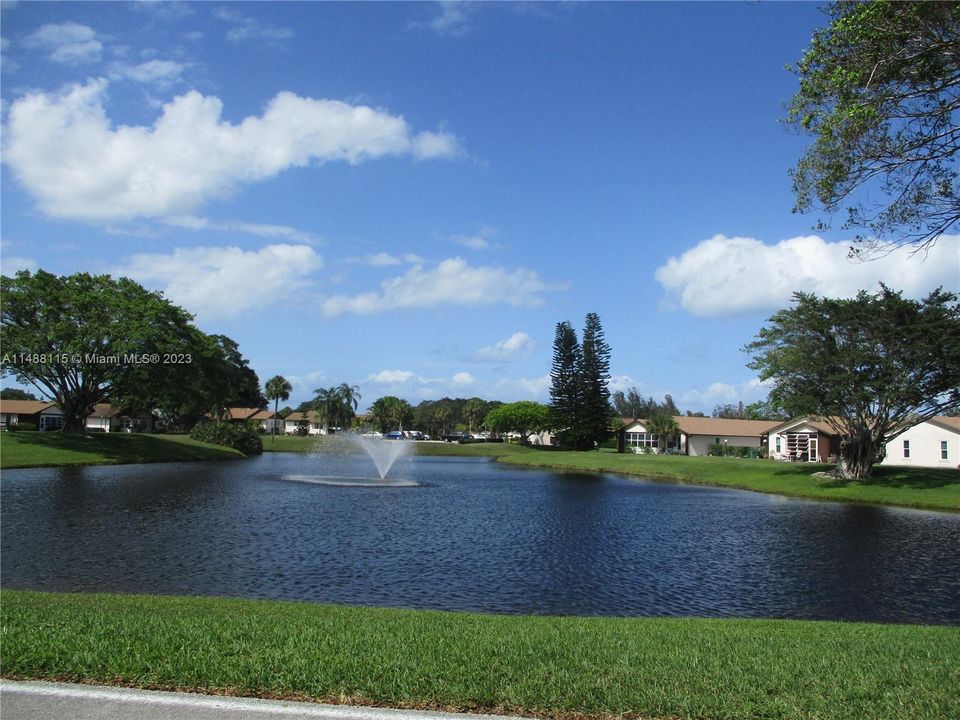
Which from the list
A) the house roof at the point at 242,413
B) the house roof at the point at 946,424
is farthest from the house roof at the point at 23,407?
the house roof at the point at 946,424

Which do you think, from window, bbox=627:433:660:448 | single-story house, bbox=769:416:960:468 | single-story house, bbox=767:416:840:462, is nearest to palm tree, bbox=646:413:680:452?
window, bbox=627:433:660:448

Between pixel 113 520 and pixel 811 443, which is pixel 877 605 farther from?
pixel 811 443

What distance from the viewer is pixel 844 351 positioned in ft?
145

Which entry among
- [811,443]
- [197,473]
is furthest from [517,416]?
[197,473]

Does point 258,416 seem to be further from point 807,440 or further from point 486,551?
point 486,551

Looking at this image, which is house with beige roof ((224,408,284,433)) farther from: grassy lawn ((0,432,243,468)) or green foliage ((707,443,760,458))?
green foliage ((707,443,760,458))

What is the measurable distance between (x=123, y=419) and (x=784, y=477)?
10086 centimetres

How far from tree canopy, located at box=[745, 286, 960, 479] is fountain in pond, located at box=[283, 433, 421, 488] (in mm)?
25428

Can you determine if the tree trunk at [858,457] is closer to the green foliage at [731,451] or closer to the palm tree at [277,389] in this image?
the green foliage at [731,451]

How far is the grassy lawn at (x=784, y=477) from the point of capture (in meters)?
40.7

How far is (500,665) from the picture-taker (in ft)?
23.5

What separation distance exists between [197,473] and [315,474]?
7.99m

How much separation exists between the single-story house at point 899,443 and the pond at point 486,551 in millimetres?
33113

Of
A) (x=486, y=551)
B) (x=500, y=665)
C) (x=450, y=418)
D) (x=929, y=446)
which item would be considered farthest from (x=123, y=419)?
(x=500, y=665)
